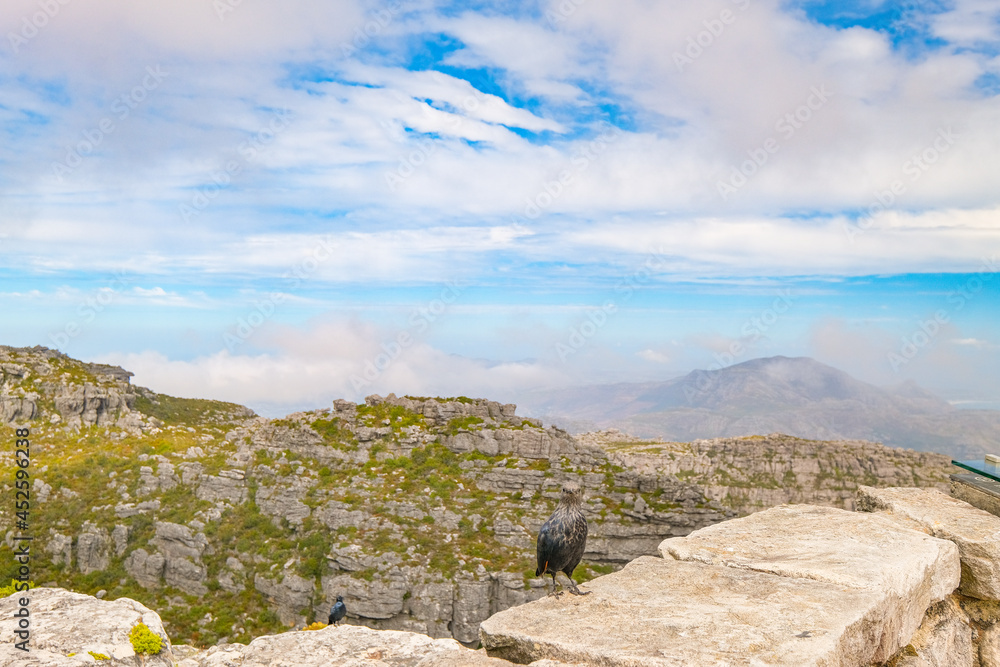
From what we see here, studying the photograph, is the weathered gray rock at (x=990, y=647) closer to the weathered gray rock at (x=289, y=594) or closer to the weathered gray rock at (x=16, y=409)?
the weathered gray rock at (x=289, y=594)

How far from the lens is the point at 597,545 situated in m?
40.1

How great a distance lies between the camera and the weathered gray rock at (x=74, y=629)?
14.4 ft

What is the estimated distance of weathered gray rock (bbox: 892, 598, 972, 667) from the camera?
4.60 m

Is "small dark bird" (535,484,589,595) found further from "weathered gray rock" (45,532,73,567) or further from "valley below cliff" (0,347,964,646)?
"weathered gray rock" (45,532,73,567)

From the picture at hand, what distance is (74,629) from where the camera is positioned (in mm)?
4844

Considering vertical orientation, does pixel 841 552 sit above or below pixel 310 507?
above

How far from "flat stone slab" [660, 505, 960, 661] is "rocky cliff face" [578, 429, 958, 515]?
97.3 metres

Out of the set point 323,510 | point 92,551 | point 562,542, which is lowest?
point 92,551

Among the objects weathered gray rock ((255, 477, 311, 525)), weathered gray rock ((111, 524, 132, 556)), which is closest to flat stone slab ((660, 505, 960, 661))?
weathered gray rock ((255, 477, 311, 525))

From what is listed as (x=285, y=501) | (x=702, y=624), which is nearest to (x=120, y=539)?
(x=285, y=501)

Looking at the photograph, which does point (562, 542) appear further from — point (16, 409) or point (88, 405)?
point (88, 405)

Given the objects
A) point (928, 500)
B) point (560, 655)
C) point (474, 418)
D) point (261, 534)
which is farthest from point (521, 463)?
point (560, 655)

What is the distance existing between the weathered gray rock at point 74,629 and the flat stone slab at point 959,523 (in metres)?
6.97

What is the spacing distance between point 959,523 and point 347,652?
19.5ft
